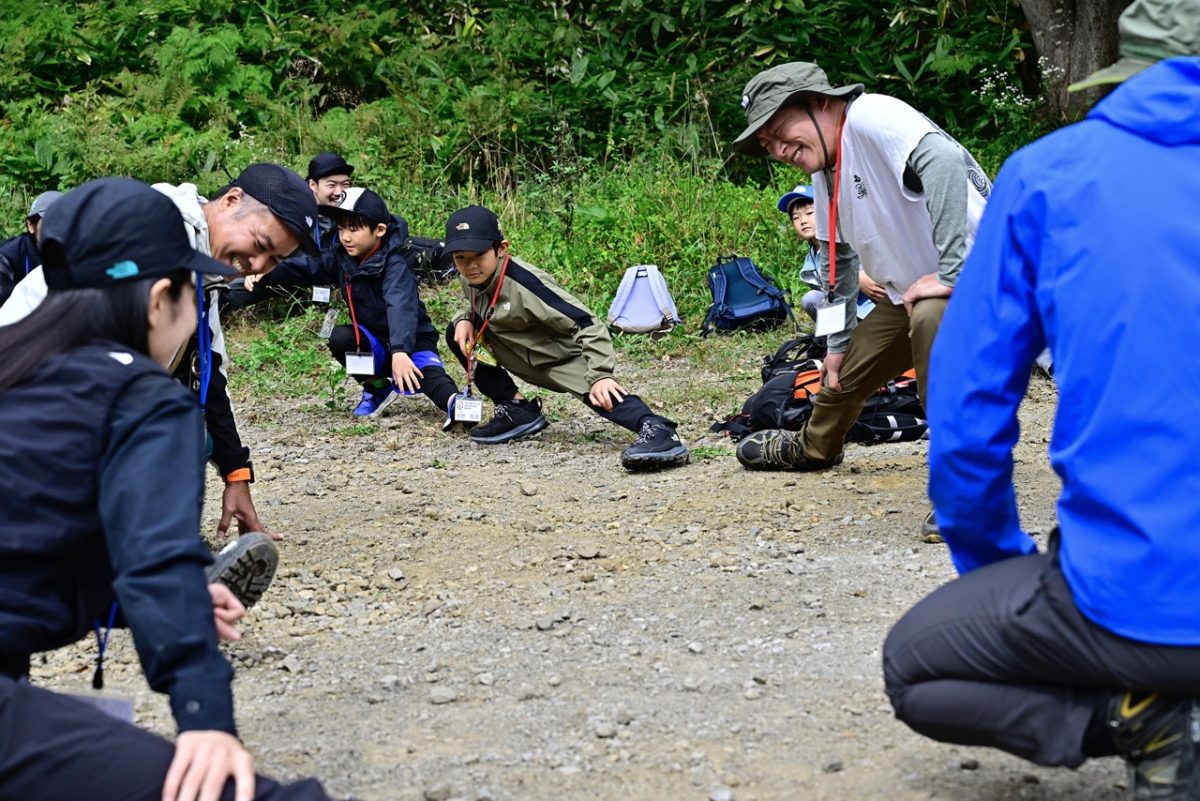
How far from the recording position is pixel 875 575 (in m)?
4.63

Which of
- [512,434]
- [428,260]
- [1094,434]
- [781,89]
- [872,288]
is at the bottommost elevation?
[512,434]

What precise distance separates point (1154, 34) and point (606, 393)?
170 inches

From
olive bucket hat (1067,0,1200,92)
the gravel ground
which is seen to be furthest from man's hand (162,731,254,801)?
olive bucket hat (1067,0,1200,92)

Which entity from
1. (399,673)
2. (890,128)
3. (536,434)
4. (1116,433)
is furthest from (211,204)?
(536,434)

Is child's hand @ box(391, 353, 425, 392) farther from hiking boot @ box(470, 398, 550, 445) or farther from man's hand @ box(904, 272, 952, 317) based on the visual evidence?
man's hand @ box(904, 272, 952, 317)

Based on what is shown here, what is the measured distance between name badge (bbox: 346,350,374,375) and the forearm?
404cm

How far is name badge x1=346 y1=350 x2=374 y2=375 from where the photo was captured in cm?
774

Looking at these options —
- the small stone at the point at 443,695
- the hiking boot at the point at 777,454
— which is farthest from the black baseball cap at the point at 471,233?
the small stone at the point at 443,695

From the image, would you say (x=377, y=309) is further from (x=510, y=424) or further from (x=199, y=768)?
(x=199, y=768)

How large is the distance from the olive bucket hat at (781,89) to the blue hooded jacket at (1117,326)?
2453mm

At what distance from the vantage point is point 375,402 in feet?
26.7

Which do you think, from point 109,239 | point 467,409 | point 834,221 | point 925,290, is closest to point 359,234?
point 467,409

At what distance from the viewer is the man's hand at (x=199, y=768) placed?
206cm

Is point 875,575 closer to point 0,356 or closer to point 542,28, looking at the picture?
point 0,356
